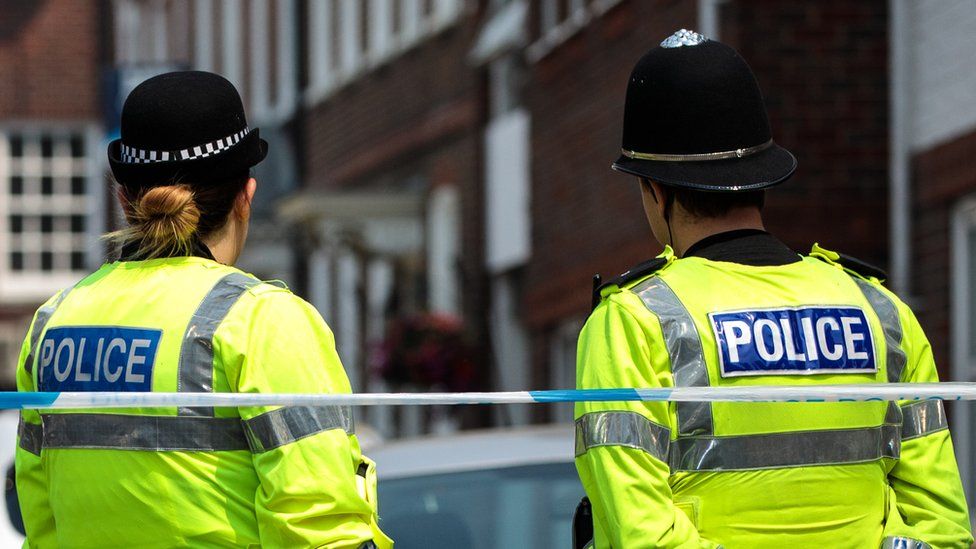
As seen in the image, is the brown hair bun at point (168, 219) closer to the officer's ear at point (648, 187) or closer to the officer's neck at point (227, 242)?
the officer's neck at point (227, 242)

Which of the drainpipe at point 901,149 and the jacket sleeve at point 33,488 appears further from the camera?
the drainpipe at point 901,149

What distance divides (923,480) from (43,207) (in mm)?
31039

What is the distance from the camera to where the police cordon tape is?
3.45m

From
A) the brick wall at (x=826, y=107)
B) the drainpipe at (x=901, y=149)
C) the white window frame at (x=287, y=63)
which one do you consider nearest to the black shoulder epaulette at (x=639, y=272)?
the drainpipe at (x=901, y=149)

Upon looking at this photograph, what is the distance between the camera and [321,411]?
358 centimetres

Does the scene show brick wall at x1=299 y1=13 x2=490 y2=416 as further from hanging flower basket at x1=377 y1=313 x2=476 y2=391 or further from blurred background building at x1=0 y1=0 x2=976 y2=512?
hanging flower basket at x1=377 y1=313 x2=476 y2=391

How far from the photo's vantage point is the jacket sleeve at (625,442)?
133 inches

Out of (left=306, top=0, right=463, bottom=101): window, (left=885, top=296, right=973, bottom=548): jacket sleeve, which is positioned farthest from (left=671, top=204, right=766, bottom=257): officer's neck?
(left=306, top=0, right=463, bottom=101): window

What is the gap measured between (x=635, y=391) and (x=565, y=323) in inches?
497

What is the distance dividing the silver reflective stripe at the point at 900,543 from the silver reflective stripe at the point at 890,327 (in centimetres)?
29

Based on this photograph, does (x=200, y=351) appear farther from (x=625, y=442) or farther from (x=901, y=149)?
(x=901, y=149)

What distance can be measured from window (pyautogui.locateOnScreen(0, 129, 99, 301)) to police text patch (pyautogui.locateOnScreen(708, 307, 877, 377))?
99.6 feet

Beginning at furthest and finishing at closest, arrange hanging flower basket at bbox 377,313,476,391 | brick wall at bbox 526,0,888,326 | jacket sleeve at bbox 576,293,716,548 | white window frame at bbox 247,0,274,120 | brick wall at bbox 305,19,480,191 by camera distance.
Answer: white window frame at bbox 247,0,274,120, brick wall at bbox 305,19,480,191, hanging flower basket at bbox 377,313,476,391, brick wall at bbox 526,0,888,326, jacket sleeve at bbox 576,293,716,548

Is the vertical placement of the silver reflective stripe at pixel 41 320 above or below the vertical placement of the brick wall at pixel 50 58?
below
